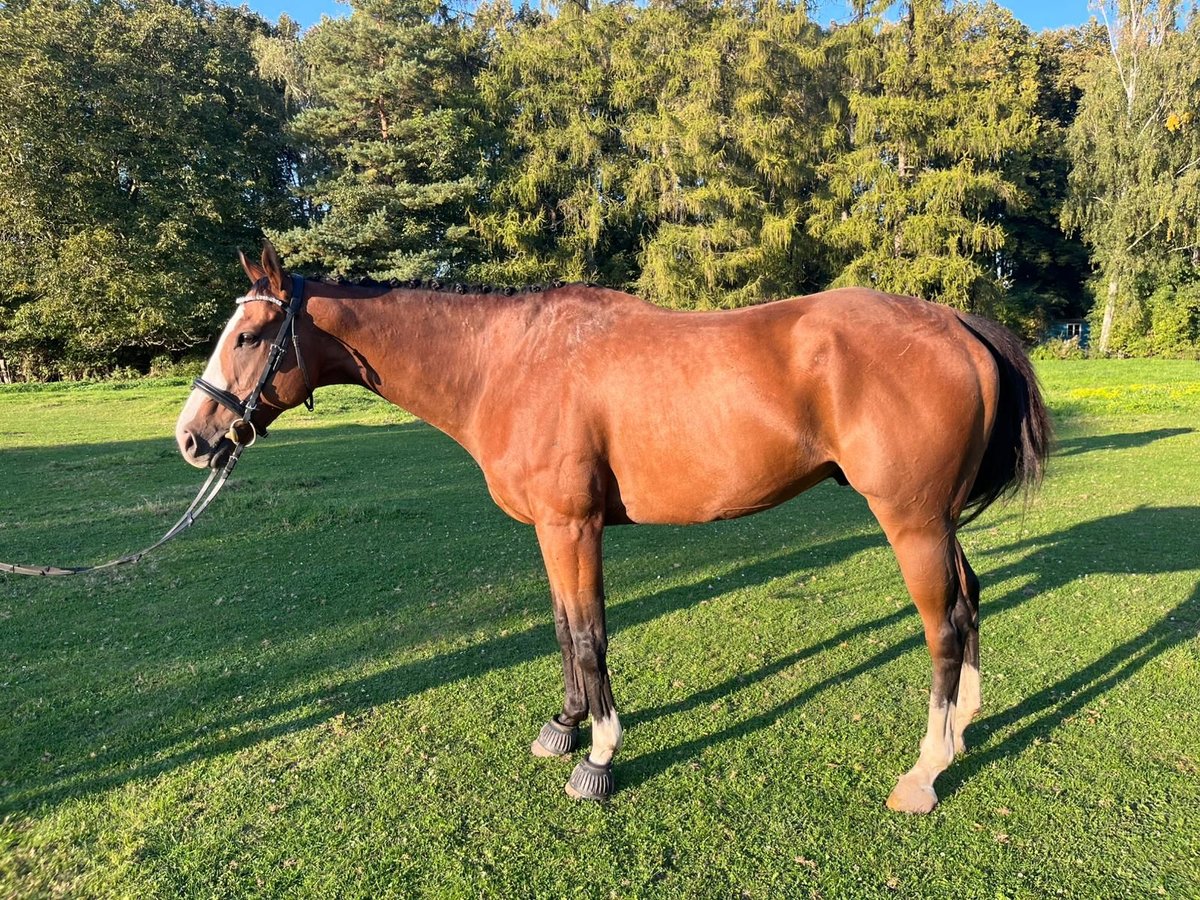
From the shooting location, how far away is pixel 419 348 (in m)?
3.58

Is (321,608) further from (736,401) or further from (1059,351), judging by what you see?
(1059,351)

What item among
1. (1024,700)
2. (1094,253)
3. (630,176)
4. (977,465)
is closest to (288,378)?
Answer: (977,465)

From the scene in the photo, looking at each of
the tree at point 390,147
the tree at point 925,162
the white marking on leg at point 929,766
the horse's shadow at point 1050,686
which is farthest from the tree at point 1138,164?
the white marking on leg at point 929,766

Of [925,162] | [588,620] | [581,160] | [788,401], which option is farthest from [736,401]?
[925,162]

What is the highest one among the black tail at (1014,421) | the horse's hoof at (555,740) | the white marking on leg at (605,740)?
the black tail at (1014,421)

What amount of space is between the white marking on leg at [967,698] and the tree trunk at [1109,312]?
1509 inches

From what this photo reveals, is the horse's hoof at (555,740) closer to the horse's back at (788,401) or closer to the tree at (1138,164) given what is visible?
the horse's back at (788,401)

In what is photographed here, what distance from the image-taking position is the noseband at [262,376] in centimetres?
329

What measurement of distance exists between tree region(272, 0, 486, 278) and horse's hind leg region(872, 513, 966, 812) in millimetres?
→ 26950

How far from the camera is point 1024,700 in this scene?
408cm

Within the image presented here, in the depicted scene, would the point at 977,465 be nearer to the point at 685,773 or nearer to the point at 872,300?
the point at 872,300

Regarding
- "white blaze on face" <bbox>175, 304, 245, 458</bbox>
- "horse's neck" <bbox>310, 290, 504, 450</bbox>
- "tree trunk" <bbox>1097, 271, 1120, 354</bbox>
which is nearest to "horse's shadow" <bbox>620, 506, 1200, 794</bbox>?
"horse's neck" <bbox>310, 290, 504, 450</bbox>

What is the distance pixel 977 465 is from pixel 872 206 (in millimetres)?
32397

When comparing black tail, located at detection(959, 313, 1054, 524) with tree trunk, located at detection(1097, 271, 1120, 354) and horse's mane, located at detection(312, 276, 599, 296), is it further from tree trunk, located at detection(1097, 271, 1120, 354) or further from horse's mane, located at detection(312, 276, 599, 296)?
tree trunk, located at detection(1097, 271, 1120, 354)
